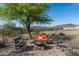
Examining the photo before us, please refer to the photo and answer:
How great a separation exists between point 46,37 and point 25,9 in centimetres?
27

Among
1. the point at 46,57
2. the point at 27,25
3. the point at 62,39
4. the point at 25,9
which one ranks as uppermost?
the point at 25,9

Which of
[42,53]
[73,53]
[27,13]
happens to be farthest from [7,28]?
[73,53]

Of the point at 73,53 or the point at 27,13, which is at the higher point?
the point at 27,13

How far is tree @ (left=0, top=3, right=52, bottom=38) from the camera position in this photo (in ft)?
6.16

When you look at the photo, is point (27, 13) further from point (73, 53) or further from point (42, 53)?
point (73, 53)

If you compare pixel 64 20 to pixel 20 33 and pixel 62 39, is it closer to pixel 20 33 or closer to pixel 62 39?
pixel 62 39

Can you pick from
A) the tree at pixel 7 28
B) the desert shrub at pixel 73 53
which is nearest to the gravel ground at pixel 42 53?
the desert shrub at pixel 73 53

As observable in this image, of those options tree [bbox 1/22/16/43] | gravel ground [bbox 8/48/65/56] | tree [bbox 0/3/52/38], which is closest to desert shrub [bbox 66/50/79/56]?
gravel ground [bbox 8/48/65/56]

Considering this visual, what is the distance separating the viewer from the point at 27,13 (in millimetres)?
1896

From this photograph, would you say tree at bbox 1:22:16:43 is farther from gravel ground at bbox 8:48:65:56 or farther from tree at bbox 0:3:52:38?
gravel ground at bbox 8:48:65:56

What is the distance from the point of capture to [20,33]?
188cm

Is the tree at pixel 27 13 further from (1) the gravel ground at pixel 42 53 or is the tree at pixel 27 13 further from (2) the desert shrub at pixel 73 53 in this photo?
(2) the desert shrub at pixel 73 53

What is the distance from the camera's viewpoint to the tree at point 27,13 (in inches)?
73.9

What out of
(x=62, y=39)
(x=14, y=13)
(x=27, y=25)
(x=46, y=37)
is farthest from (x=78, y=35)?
(x=14, y=13)
